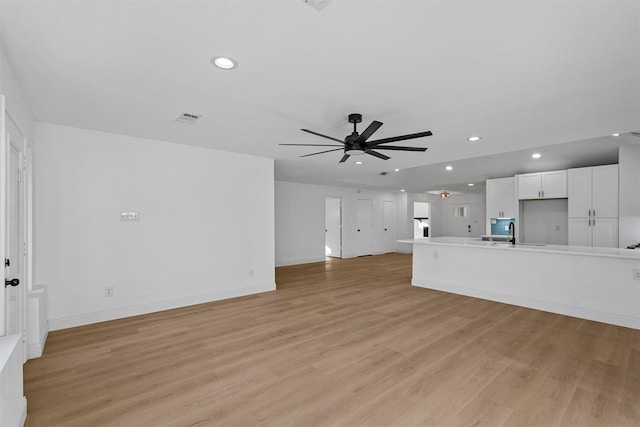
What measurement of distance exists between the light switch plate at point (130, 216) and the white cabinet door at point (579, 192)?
27.7ft

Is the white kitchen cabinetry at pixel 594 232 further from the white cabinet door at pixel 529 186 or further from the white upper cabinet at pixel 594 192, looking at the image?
the white cabinet door at pixel 529 186

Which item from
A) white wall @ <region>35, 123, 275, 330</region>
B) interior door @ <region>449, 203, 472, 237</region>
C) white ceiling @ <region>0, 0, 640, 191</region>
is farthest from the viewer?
interior door @ <region>449, 203, 472, 237</region>

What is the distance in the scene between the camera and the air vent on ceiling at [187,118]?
3471mm

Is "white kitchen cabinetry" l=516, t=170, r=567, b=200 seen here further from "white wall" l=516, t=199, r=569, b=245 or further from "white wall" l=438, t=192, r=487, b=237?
"white wall" l=438, t=192, r=487, b=237

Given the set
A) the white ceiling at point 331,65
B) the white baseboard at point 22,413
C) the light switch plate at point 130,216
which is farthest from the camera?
the light switch plate at point 130,216

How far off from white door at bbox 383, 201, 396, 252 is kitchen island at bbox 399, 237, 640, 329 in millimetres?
5618

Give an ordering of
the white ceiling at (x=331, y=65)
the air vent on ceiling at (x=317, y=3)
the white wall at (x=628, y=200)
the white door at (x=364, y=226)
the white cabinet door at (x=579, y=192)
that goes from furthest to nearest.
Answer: the white door at (x=364, y=226)
the white cabinet door at (x=579, y=192)
the white wall at (x=628, y=200)
the white ceiling at (x=331, y=65)
the air vent on ceiling at (x=317, y=3)

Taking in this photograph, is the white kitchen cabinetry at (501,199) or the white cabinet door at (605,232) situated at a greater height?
the white kitchen cabinetry at (501,199)

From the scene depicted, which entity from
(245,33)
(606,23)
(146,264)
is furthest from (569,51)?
(146,264)

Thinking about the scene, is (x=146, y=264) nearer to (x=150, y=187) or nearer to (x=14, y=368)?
(x=150, y=187)

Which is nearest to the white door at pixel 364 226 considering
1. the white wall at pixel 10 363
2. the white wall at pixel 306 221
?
the white wall at pixel 306 221

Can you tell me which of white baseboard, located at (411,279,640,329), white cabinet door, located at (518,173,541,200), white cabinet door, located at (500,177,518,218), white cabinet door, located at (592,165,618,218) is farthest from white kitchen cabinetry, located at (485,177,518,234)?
white baseboard, located at (411,279,640,329)

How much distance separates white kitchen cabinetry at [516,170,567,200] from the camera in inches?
269

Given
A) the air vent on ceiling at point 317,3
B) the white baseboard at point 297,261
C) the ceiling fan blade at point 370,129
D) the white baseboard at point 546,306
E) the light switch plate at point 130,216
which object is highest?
the air vent on ceiling at point 317,3
